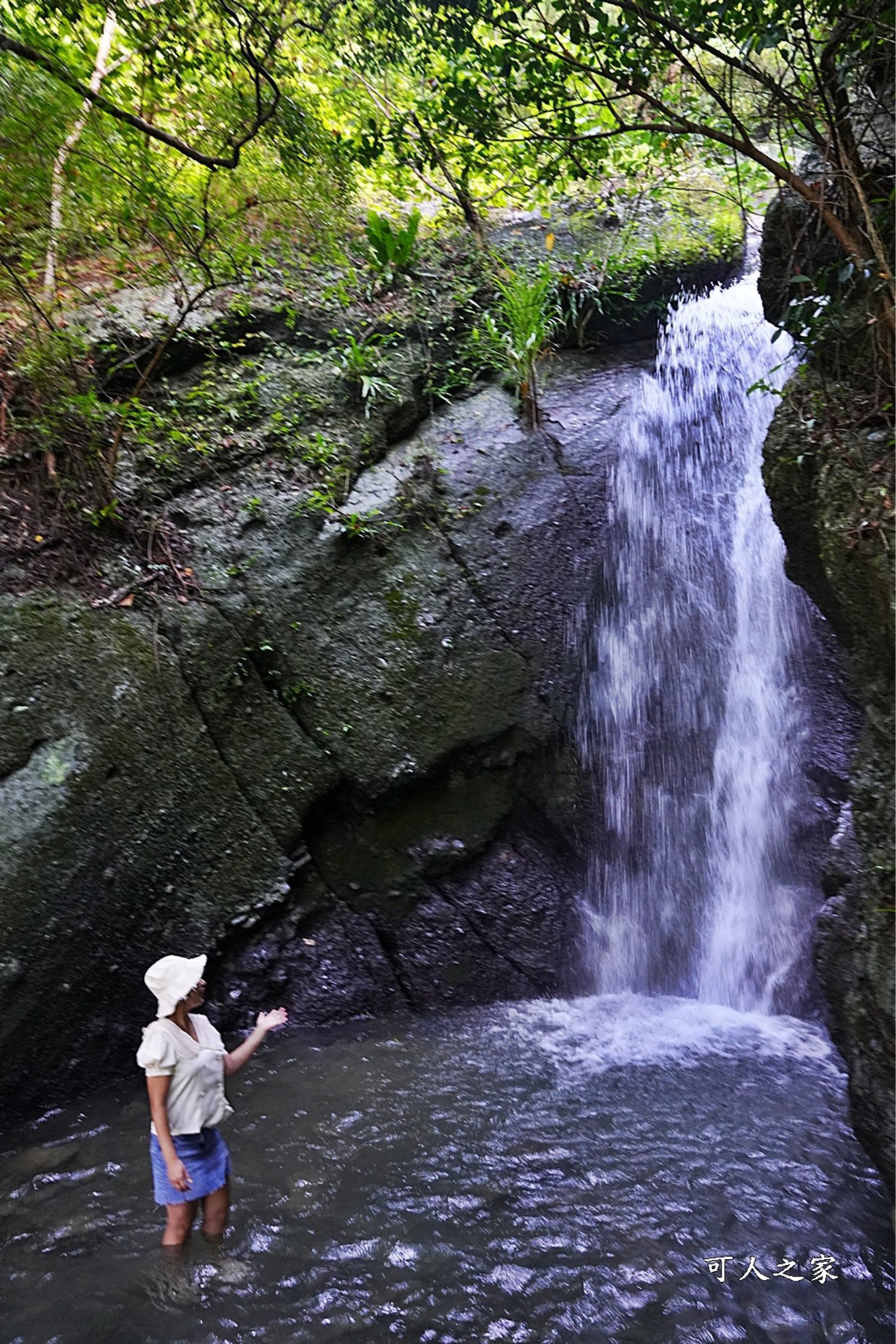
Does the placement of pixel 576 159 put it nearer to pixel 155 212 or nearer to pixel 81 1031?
pixel 155 212

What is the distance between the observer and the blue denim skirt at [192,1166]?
3154 mm

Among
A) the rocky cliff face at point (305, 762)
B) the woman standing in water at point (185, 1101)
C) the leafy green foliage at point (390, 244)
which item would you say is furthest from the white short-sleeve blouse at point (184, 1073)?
the leafy green foliage at point (390, 244)

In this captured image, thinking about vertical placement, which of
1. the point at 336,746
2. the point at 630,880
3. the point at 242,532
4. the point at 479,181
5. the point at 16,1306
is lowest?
the point at 16,1306

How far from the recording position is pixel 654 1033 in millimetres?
5133

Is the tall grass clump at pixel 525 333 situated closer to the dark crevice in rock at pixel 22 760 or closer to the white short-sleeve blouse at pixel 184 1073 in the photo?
the dark crevice in rock at pixel 22 760

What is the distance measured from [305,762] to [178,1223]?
294 cm

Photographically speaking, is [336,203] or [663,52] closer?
[663,52]

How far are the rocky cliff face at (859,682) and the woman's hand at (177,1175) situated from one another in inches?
110

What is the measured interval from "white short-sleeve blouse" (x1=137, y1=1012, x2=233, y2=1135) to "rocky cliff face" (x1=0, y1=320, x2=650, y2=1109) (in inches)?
66.9

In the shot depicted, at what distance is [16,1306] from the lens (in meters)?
3.06

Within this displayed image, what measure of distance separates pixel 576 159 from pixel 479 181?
18.0 ft

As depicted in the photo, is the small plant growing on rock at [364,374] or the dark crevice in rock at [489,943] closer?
the dark crevice in rock at [489,943]

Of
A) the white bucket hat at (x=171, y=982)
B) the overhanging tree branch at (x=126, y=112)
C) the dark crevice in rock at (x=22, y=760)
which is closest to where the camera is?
the white bucket hat at (x=171, y=982)

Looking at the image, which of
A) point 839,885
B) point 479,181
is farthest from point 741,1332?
point 479,181
